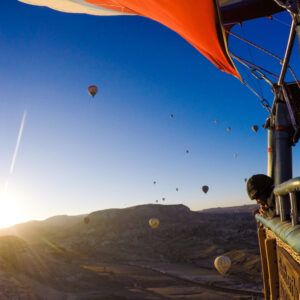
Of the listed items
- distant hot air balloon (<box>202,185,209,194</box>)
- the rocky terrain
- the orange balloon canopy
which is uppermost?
distant hot air balloon (<box>202,185,209,194</box>)

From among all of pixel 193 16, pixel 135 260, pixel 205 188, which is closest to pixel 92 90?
pixel 193 16

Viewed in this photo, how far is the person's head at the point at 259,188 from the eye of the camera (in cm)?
390

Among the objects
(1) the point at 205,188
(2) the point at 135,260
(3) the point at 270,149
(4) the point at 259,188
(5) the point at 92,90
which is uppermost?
(5) the point at 92,90

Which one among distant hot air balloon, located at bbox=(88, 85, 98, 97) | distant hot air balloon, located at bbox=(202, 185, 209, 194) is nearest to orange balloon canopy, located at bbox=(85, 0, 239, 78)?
distant hot air balloon, located at bbox=(88, 85, 98, 97)

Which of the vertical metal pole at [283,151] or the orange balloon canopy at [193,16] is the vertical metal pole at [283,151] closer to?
the vertical metal pole at [283,151]

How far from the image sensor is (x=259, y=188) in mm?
3898

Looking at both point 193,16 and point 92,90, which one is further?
point 92,90

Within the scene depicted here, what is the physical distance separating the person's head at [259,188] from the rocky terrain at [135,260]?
71.7ft

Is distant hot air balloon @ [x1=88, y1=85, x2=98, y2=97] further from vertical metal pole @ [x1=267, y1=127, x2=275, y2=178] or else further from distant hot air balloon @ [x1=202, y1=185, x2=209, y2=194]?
distant hot air balloon @ [x1=202, y1=185, x2=209, y2=194]

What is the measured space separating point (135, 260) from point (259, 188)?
166 feet

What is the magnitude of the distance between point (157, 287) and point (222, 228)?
35579mm

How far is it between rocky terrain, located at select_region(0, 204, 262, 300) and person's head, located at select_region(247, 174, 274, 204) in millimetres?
21858

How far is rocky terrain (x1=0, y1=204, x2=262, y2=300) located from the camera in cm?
2755

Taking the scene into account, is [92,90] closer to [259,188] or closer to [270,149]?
[270,149]
